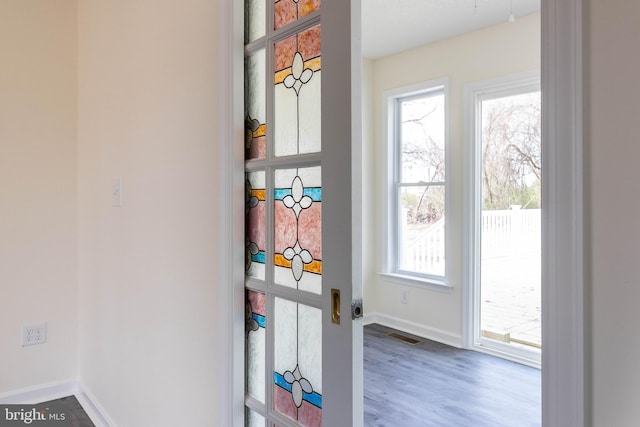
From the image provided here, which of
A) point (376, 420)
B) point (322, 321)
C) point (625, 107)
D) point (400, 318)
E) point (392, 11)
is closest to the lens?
point (625, 107)

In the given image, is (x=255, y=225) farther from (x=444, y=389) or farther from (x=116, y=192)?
(x=444, y=389)

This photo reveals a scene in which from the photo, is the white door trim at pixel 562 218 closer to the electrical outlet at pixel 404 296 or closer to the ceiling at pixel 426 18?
the ceiling at pixel 426 18

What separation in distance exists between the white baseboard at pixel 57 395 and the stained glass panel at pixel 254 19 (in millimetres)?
2098

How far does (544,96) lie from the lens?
2.36ft

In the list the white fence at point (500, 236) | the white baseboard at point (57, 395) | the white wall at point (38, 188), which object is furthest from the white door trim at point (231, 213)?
the white fence at point (500, 236)

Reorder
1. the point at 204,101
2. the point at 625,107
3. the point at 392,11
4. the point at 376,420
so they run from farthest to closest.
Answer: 1. the point at 392,11
2. the point at 376,420
3. the point at 204,101
4. the point at 625,107

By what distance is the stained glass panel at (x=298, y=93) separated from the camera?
1275 mm

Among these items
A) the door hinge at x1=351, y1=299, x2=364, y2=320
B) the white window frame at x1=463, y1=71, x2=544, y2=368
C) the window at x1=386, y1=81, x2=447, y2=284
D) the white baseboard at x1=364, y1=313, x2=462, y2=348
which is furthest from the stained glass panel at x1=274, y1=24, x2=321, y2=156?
the white baseboard at x1=364, y1=313, x2=462, y2=348

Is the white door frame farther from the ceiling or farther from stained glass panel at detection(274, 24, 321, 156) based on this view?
the ceiling

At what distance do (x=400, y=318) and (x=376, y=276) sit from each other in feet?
1.59

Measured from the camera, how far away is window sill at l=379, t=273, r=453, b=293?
3.96 metres

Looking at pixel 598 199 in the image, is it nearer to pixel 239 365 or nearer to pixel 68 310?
pixel 239 365

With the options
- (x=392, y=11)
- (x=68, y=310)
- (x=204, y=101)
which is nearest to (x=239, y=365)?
(x=204, y=101)

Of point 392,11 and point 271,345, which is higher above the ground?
point 392,11
